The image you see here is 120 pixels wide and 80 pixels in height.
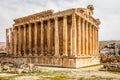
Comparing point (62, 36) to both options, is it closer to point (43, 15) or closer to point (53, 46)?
point (53, 46)

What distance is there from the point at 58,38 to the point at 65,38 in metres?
2.11

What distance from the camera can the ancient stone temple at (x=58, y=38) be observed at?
3128 centimetres

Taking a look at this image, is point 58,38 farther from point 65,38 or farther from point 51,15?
point 51,15

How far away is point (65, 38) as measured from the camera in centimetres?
3194

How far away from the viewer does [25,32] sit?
139ft

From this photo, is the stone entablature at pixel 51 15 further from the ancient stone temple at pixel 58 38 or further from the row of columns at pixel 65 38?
the row of columns at pixel 65 38

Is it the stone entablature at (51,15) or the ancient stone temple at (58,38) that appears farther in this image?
the stone entablature at (51,15)

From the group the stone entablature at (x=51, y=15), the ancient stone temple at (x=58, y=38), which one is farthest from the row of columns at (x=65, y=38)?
the stone entablature at (x=51, y=15)

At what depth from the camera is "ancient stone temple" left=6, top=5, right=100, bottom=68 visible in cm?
3128

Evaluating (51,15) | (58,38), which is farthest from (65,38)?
(51,15)

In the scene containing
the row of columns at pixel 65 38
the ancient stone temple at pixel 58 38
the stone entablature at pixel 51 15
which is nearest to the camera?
the ancient stone temple at pixel 58 38

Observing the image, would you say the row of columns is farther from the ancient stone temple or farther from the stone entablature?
the stone entablature

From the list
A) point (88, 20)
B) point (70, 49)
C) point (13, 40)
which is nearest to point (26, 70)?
point (70, 49)

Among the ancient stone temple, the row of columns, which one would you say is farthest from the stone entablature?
the row of columns
